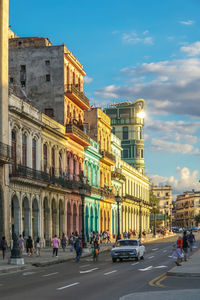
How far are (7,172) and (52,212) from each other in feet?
44.9

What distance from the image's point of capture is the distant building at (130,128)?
131500mm

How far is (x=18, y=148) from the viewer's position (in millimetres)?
46031

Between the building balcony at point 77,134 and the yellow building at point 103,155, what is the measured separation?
301 inches

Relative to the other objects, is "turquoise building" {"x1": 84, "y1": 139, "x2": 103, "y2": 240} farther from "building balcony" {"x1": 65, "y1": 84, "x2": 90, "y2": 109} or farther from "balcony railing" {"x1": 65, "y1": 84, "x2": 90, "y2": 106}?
"balcony railing" {"x1": 65, "y1": 84, "x2": 90, "y2": 106}

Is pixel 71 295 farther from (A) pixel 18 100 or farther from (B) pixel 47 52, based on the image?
(B) pixel 47 52

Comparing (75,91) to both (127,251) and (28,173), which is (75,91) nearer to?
(28,173)

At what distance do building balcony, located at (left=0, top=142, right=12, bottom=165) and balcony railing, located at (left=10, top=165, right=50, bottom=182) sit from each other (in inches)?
91.0

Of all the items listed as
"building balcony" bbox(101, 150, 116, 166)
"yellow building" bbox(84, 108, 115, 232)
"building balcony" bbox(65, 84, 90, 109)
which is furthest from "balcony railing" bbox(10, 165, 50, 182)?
"building balcony" bbox(101, 150, 116, 166)

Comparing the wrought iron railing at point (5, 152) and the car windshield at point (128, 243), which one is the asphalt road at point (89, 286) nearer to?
the car windshield at point (128, 243)

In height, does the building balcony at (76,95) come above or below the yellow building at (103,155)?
above

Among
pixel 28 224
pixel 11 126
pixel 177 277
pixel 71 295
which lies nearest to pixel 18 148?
pixel 11 126

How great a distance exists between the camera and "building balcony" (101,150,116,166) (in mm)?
76863

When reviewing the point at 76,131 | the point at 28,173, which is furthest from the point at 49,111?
the point at 28,173

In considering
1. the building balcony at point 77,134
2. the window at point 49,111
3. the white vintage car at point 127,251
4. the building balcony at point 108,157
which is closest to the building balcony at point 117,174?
the building balcony at point 108,157
